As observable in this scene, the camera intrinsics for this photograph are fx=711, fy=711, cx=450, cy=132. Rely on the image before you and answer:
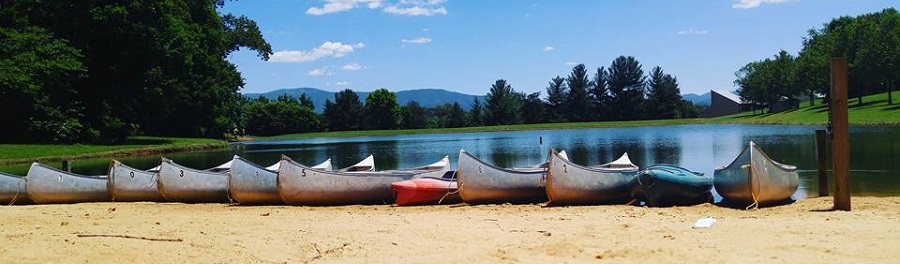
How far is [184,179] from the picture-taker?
17.9m

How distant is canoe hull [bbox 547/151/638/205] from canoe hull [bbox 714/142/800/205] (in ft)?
6.25

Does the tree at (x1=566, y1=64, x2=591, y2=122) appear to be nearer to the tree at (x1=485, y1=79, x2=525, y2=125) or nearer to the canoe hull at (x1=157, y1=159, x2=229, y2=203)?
the tree at (x1=485, y1=79, x2=525, y2=125)

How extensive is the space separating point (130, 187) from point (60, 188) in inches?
67.7

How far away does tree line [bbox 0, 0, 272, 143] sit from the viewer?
39.9 m

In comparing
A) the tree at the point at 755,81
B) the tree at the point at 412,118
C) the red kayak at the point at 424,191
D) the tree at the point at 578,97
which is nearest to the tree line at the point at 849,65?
the tree at the point at 755,81

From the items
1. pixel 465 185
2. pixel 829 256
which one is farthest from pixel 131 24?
pixel 829 256

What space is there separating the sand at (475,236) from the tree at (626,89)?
329 feet

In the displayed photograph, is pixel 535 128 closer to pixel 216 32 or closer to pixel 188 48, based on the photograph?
pixel 216 32

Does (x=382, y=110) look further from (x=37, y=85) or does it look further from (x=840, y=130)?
(x=840, y=130)

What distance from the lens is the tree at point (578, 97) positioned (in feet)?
370

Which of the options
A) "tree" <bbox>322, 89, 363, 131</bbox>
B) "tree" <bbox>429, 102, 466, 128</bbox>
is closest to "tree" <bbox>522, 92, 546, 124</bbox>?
"tree" <bbox>429, 102, 466, 128</bbox>

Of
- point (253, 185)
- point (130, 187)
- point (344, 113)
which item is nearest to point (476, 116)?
point (344, 113)

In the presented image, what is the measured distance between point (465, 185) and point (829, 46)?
250ft

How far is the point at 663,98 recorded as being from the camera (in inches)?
4407
